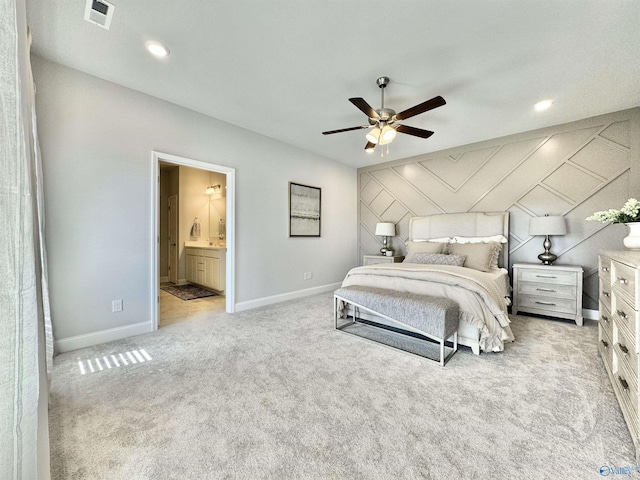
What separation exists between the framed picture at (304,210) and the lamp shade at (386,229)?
1.23 meters

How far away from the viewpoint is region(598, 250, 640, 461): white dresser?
137 centimetres

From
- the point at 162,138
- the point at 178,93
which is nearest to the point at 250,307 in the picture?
the point at 162,138

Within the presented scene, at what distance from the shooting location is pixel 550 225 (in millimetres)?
3451

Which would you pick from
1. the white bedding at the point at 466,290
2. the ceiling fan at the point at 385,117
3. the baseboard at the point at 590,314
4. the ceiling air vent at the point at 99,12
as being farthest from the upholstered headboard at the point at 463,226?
the ceiling air vent at the point at 99,12

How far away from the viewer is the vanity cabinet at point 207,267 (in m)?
4.68

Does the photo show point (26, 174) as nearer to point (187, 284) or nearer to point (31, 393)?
point (31, 393)

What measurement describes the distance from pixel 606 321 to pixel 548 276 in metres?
1.45

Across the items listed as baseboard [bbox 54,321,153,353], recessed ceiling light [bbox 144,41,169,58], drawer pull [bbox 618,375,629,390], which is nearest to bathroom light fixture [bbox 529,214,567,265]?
drawer pull [bbox 618,375,629,390]

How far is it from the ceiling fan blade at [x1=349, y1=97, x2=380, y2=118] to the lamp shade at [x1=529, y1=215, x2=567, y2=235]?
9.11 ft

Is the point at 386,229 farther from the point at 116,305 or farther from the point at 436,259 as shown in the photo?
the point at 116,305

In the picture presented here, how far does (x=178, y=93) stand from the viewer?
291 centimetres

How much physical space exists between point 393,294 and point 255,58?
258cm

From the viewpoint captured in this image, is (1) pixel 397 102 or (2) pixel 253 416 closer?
(2) pixel 253 416

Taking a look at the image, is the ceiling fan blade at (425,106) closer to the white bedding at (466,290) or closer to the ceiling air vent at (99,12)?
the white bedding at (466,290)
